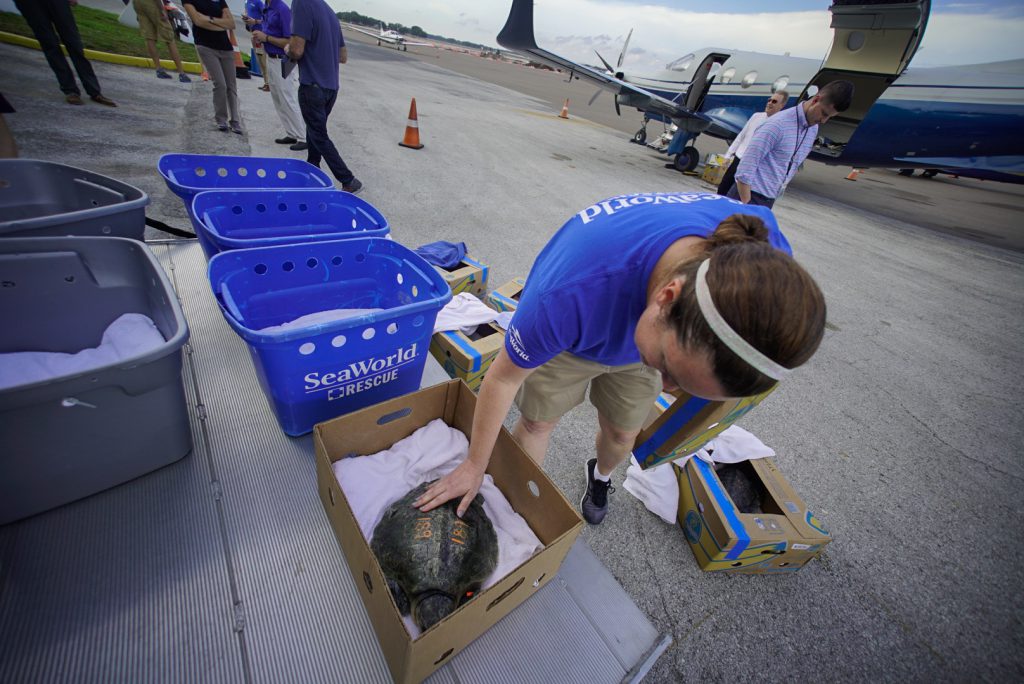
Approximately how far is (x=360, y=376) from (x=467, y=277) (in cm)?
117

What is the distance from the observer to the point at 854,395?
2.74 meters

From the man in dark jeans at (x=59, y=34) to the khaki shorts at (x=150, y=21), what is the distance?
1.99 m

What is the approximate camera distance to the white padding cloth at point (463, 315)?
1.91 meters

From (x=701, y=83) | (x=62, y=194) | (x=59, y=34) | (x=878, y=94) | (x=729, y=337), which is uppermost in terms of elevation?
(x=878, y=94)

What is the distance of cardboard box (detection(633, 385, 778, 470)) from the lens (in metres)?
1.23

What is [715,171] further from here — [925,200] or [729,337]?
[729,337]

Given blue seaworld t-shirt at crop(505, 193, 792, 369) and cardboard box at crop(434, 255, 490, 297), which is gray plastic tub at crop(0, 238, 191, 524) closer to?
blue seaworld t-shirt at crop(505, 193, 792, 369)

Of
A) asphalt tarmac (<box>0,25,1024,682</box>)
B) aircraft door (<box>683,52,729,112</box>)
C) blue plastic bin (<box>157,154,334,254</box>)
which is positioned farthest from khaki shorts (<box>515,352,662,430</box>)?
aircraft door (<box>683,52,729,112</box>)

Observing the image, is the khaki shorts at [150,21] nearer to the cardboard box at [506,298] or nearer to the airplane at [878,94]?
the airplane at [878,94]

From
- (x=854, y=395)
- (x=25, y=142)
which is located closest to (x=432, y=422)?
(x=854, y=395)

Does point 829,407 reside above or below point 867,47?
below

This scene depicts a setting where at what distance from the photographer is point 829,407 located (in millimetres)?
2582

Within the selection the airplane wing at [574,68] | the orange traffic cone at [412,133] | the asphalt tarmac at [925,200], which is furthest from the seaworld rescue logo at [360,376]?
the asphalt tarmac at [925,200]

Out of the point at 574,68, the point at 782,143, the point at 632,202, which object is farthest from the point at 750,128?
the point at 632,202
